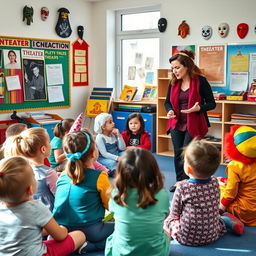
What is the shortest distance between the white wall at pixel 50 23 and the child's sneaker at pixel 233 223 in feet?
10.8

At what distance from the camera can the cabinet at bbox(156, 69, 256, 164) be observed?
184 inches

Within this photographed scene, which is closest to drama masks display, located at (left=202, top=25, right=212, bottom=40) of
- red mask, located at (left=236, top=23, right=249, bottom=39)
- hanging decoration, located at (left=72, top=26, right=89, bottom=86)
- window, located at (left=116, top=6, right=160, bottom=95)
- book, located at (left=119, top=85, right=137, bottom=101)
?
red mask, located at (left=236, top=23, right=249, bottom=39)

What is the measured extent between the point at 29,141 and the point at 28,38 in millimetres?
3092

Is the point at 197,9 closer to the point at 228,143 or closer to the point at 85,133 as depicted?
the point at 228,143

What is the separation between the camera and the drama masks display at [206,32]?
4910mm

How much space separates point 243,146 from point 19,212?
1577mm

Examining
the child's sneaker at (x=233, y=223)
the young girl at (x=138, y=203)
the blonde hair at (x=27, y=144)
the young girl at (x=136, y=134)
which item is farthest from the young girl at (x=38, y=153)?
the young girl at (x=136, y=134)

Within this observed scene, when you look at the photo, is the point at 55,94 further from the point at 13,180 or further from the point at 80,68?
the point at 13,180

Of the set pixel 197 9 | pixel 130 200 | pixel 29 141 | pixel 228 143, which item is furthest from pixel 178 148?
pixel 197 9

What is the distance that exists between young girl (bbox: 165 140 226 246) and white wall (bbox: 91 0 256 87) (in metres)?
2.84

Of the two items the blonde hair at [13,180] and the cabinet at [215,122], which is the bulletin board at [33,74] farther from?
the blonde hair at [13,180]

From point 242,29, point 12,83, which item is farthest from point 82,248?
point 242,29

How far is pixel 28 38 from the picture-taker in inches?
201

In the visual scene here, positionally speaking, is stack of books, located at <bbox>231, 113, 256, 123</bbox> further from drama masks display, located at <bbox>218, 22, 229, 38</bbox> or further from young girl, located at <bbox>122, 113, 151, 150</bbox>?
young girl, located at <bbox>122, 113, 151, 150</bbox>
